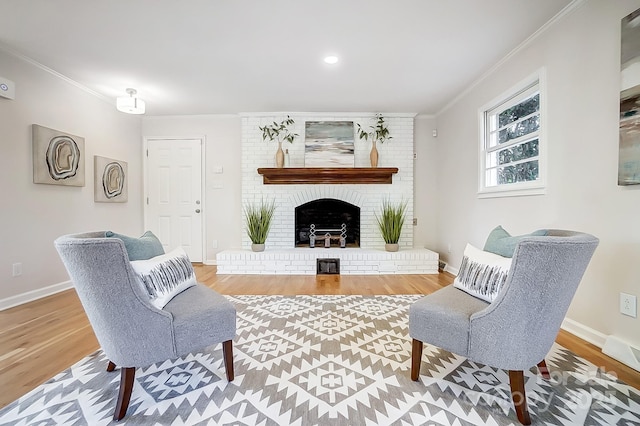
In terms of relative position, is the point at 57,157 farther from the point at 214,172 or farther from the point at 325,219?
the point at 325,219

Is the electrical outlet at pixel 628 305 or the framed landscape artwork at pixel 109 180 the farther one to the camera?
the framed landscape artwork at pixel 109 180

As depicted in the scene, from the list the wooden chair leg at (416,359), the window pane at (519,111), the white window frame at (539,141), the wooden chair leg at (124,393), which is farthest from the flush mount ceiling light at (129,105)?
the window pane at (519,111)

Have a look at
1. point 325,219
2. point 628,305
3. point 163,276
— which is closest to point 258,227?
point 325,219

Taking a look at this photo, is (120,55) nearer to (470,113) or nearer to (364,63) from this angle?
(364,63)

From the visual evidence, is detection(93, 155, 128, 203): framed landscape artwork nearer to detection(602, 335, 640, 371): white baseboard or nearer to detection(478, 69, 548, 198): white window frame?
detection(478, 69, 548, 198): white window frame

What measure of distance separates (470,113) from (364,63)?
5.27 ft

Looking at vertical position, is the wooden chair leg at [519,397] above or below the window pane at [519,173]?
below

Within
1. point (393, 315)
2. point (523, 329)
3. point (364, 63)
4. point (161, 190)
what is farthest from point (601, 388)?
point (161, 190)

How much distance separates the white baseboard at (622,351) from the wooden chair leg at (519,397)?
1.01 metres

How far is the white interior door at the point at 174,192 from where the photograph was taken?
4551 mm

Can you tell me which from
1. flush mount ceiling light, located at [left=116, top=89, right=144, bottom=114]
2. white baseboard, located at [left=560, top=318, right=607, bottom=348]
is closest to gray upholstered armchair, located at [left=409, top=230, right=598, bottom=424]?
white baseboard, located at [left=560, top=318, right=607, bottom=348]

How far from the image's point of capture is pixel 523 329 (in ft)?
3.95

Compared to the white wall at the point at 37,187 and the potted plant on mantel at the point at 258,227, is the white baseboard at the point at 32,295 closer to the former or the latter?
the white wall at the point at 37,187

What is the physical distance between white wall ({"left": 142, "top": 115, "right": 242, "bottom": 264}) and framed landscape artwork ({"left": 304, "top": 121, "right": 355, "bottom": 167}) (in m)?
1.18
